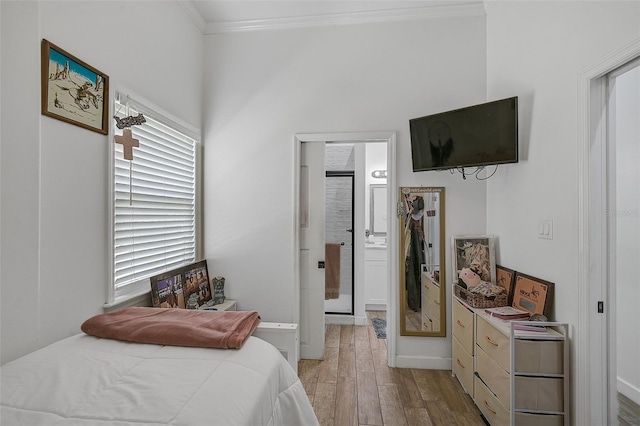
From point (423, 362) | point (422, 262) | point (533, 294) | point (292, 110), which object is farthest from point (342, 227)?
point (533, 294)

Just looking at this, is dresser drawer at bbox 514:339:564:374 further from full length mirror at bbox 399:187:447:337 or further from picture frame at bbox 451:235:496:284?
full length mirror at bbox 399:187:447:337

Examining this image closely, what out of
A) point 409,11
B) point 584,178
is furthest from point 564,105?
point 409,11

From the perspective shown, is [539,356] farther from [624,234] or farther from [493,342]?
[624,234]

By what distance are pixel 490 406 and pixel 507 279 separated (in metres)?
0.86

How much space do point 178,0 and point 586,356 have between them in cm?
367

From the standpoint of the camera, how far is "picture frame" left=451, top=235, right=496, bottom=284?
7.72ft

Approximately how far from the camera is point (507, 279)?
7.11ft

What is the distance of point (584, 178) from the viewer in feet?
5.10

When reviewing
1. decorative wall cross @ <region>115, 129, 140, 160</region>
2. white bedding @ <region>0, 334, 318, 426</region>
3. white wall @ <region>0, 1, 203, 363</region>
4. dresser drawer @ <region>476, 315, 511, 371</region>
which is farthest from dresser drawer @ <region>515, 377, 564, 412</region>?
decorative wall cross @ <region>115, 129, 140, 160</region>

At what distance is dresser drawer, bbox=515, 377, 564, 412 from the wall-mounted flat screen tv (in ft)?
4.33

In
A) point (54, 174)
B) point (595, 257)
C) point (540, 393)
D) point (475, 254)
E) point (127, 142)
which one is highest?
point (127, 142)

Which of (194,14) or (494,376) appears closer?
(494,376)

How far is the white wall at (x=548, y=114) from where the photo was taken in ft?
5.02

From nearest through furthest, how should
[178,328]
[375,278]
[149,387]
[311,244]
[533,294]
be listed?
[149,387]
[178,328]
[533,294]
[311,244]
[375,278]
